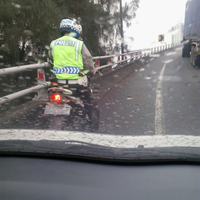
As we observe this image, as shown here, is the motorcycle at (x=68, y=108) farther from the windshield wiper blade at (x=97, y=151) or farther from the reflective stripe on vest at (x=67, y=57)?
the windshield wiper blade at (x=97, y=151)

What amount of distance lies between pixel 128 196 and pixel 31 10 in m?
7.99

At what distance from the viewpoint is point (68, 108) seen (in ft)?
15.3

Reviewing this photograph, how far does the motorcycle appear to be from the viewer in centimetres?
465

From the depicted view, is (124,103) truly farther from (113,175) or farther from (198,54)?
(198,54)

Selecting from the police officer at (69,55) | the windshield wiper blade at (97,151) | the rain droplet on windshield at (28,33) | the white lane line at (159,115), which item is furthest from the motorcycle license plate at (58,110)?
the rain droplet on windshield at (28,33)

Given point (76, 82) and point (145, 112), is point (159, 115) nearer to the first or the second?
point (145, 112)

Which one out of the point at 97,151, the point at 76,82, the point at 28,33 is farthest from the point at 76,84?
the point at 28,33

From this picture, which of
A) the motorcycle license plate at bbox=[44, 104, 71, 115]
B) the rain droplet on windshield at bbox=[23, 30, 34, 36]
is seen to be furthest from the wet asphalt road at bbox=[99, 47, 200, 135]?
the rain droplet on windshield at bbox=[23, 30, 34, 36]

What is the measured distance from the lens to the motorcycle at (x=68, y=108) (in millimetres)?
4652

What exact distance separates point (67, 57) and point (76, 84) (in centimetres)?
41

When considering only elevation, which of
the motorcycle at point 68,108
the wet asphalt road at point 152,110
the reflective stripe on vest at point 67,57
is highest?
the reflective stripe on vest at point 67,57

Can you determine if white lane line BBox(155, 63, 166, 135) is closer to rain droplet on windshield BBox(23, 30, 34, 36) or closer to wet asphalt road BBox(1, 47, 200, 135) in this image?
wet asphalt road BBox(1, 47, 200, 135)

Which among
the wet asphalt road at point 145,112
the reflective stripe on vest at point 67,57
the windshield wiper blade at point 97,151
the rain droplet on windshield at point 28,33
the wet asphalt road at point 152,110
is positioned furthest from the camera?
the rain droplet on windshield at point 28,33

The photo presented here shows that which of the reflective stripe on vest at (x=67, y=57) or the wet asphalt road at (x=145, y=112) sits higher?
the reflective stripe on vest at (x=67, y=57)
